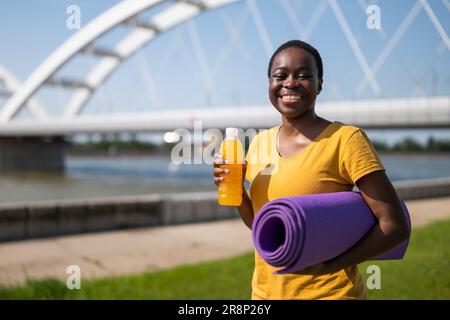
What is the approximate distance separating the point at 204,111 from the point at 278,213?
2244 centimetres

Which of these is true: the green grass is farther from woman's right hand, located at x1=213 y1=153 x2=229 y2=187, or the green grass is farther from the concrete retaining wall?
the concrete retaining wall

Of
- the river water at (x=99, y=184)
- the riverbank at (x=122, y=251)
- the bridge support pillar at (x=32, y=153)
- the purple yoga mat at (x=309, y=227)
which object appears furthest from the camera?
the bridge support pillar at (x=32, y=153)

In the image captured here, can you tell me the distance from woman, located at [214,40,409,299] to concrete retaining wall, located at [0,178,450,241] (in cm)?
551

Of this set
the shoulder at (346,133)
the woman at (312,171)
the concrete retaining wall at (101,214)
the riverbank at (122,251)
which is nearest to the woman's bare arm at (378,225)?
the woman at (312,171)

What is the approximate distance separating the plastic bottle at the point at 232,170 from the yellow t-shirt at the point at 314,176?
0.14 feet

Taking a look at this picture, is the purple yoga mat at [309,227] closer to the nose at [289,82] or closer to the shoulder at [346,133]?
the shoulder at [346,133]

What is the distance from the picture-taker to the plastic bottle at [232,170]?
1395 millimetres

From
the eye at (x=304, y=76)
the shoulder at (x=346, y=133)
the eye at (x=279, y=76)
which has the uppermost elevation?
the eye at (x=279, y=76)

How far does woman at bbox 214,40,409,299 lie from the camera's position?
115 centimetres

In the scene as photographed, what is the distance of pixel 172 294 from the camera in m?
3.71

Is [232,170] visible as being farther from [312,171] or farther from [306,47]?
[306,47]

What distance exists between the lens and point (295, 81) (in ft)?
4.10

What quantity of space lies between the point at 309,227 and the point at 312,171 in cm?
20
